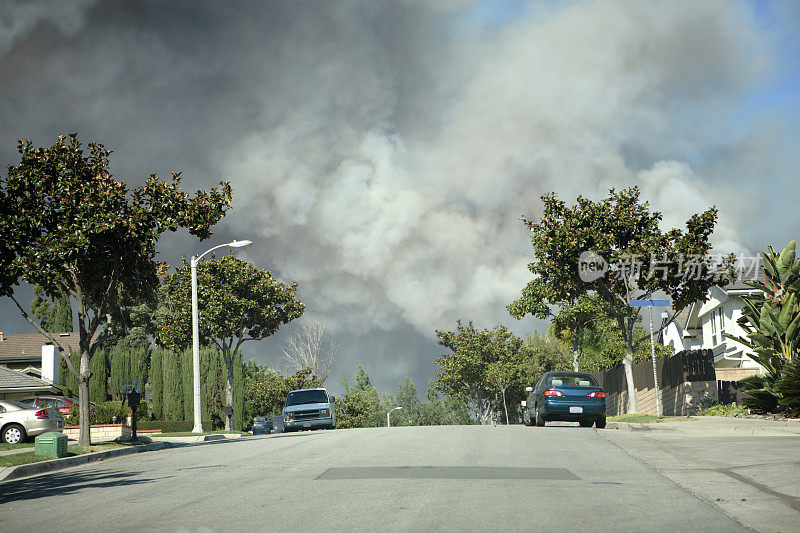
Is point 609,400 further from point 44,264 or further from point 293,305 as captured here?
point 44,264

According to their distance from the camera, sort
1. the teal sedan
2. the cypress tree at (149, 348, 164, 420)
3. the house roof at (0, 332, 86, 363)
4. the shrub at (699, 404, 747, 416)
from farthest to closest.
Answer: the house roof at (0, 332, 86, 363)
the cypress tree at (149, 348, 164, 420)
the shrub at (699, 404, 747, 416)
the teal sedan

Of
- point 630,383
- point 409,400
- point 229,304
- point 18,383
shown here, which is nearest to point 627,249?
point 630,383

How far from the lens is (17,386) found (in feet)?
148

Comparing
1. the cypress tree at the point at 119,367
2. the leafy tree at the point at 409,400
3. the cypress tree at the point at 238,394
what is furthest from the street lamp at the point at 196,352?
the leafy tree at the point at 409,400

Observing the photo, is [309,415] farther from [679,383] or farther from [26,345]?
[26,345]

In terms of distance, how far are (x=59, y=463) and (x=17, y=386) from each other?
32625 mm

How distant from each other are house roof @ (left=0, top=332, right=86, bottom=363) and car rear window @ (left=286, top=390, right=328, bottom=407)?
29.6m

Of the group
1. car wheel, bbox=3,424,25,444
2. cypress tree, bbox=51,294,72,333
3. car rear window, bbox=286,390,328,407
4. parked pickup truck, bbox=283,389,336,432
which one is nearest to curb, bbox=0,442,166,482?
car wheel, bbox=3,424,25,444

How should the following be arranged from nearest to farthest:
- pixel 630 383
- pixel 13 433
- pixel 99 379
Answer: pixel 13 433
pixel 630 383
pixel 99 379

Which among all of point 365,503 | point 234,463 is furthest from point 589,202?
point 365,503

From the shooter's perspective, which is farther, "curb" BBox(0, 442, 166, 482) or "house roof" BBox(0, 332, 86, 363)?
"house roof" BBox(0, 332, 86, 363)

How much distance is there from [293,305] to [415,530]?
39496 millimetres

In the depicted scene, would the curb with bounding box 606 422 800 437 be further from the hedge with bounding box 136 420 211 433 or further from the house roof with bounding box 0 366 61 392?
the house roof with bounding box 0 366 61 392

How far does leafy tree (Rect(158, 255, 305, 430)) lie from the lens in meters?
43.0
